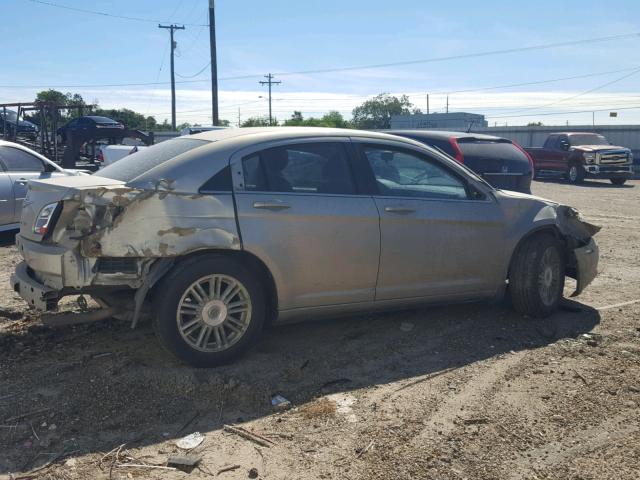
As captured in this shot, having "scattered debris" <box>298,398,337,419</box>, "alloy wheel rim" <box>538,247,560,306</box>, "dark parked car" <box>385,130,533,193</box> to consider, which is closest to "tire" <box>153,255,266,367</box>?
"scattered debris" <box>298,398,337,419</box>

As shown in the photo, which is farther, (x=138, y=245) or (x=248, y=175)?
(x=248, y=175)

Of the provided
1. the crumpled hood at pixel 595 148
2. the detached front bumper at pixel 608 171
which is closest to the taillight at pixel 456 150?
the detached front bumper at pixel 608 171

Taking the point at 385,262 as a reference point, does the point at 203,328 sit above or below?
below

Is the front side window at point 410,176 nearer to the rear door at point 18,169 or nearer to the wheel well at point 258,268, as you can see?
the wheel well at point 258,268

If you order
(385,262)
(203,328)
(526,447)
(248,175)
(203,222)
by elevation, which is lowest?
(526,447)

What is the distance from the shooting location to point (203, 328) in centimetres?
471

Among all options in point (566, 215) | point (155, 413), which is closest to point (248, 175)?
point (155, 413)

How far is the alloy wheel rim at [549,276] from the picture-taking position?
20.0 feet

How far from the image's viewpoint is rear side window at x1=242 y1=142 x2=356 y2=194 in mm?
4980

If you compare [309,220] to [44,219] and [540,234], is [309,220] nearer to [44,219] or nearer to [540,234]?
[44,219]

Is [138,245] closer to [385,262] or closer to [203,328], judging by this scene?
[203,328]

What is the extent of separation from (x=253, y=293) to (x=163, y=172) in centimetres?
106

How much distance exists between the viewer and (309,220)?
5012 millimetres

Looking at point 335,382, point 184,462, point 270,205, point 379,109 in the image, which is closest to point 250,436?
point 184,462
